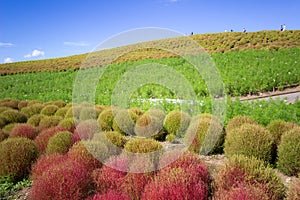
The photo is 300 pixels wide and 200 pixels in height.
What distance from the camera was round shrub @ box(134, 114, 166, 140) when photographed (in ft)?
25.3

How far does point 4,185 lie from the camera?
16.9ft

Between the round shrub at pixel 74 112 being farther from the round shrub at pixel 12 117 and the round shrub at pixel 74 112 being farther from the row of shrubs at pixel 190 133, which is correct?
the round shrub at pixel 12 117

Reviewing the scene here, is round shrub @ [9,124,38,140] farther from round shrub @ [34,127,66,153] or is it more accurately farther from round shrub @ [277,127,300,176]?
round shrub @ [277,127,300,176]

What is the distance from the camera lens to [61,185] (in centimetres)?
372

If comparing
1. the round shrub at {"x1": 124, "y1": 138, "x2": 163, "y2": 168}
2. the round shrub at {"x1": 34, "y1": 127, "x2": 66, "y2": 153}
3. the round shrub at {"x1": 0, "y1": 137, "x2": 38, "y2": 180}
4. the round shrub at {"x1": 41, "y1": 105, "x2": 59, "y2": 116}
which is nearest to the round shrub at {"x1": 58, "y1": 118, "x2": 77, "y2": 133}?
the round shrub at {"x1": 34, "y1": 127, "x2": 66, "y2": 153}

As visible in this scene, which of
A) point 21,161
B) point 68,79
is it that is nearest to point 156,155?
point 21,161

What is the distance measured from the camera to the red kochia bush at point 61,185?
3682 millimetres

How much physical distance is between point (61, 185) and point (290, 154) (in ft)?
12.8

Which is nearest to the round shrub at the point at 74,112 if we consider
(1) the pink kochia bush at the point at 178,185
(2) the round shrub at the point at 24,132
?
(2) the round shrub at the point at 24,132

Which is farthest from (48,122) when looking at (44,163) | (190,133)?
(190,133)

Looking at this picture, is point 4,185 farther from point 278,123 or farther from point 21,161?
point 278,123

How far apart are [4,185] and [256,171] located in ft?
14.7

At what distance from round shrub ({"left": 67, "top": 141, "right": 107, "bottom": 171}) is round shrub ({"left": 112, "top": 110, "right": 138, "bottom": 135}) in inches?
120

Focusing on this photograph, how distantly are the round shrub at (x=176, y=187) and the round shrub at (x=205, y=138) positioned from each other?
8.68ft
